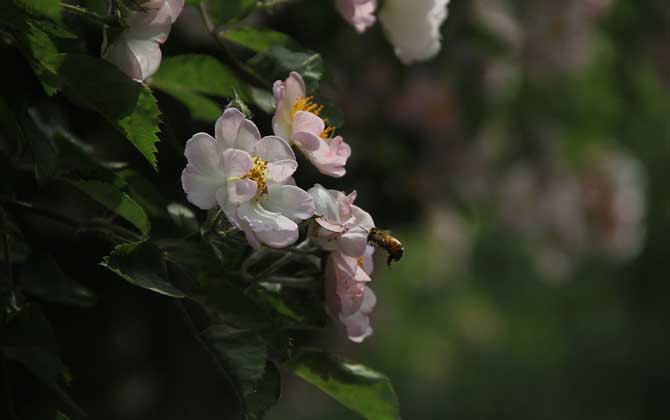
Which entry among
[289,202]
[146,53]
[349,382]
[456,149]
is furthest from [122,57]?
[456,149]

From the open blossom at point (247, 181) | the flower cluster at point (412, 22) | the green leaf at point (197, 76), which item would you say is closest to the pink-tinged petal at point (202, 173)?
the open blossom at point (247, 181)

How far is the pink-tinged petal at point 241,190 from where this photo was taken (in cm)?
56

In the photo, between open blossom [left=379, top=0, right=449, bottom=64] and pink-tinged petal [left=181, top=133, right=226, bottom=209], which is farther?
open blossom [left=379, top=0, right=449, bottom=64]

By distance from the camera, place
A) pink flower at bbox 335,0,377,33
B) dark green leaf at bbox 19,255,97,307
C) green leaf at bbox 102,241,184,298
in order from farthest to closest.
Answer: pink flower at bbox 335,0,377,33, dark green leaf at bbox 19,255,97,307, green leaf at bbox 102,241,184,298

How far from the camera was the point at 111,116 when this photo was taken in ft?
1.89

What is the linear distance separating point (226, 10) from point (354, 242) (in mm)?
203

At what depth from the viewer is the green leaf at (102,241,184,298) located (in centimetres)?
54

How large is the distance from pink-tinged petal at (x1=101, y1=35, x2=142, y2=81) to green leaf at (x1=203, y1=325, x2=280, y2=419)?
143 mm

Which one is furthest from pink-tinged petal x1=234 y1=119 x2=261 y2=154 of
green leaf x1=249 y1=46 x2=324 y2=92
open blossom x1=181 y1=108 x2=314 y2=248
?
green leaf x1=249 y1=46 x2=324 y2=92

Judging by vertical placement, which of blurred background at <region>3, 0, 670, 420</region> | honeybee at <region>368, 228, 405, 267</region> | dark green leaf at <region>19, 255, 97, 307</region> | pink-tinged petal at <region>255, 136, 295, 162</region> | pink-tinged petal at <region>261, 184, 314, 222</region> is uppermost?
pink-tinged petal at <region>255, 136, 295, 162</region>

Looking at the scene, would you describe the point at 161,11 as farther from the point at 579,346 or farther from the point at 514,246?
the point at 579,346

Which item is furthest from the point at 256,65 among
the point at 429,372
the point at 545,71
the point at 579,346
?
the point at 579,346

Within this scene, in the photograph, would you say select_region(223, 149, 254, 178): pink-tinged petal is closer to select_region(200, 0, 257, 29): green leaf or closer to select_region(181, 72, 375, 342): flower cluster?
select_region(181, 72, 375, 342): flower cluster

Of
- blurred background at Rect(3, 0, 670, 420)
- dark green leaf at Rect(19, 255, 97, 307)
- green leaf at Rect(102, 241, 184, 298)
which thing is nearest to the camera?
green leaf at Rect(102, 241, 184, 298)
